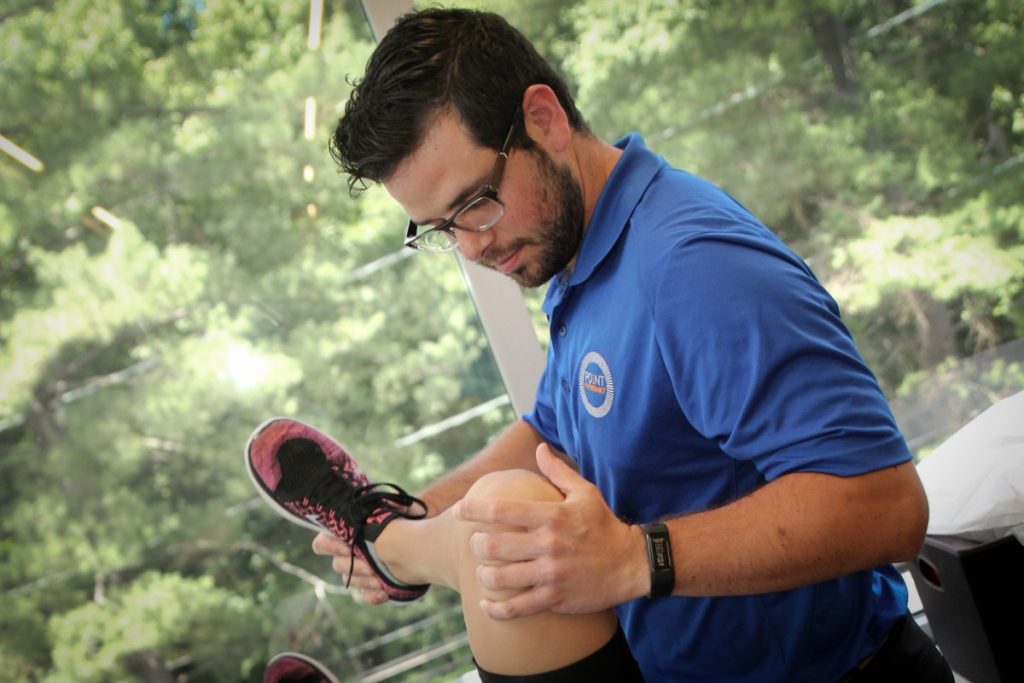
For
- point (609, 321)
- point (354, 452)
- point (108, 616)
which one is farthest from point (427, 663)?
point (609, 321)

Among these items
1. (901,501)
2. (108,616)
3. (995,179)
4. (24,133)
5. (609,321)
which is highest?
(24,133)

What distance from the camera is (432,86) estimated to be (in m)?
1.27

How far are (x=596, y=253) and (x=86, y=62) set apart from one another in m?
1.43

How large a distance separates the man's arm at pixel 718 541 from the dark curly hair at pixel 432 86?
52 centimetres

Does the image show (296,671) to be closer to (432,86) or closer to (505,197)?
(505,197)

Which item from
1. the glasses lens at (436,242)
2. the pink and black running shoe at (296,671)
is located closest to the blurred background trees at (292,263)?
the pink and black running shoe at (296,671)

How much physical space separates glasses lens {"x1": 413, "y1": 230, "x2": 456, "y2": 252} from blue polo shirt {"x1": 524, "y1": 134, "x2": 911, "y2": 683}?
0.19 meters

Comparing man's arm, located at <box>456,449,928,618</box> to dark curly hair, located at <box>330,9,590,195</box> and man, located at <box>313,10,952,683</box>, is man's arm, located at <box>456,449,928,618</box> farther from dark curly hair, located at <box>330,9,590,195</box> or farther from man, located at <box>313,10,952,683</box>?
dark curly hair, located at <box>330,9,590,195</box>

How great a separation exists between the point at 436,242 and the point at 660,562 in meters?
0.64

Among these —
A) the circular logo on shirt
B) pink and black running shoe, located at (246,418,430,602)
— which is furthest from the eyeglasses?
pink and black running shoe, located at (246,418,430,602)

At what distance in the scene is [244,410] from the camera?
7.18 feet

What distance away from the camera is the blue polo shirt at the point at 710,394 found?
96 cm

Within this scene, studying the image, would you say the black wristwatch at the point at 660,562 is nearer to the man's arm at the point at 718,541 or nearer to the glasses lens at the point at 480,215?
the man's arm at the point at 718,541

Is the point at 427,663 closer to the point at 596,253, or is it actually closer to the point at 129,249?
the point at 129,249
